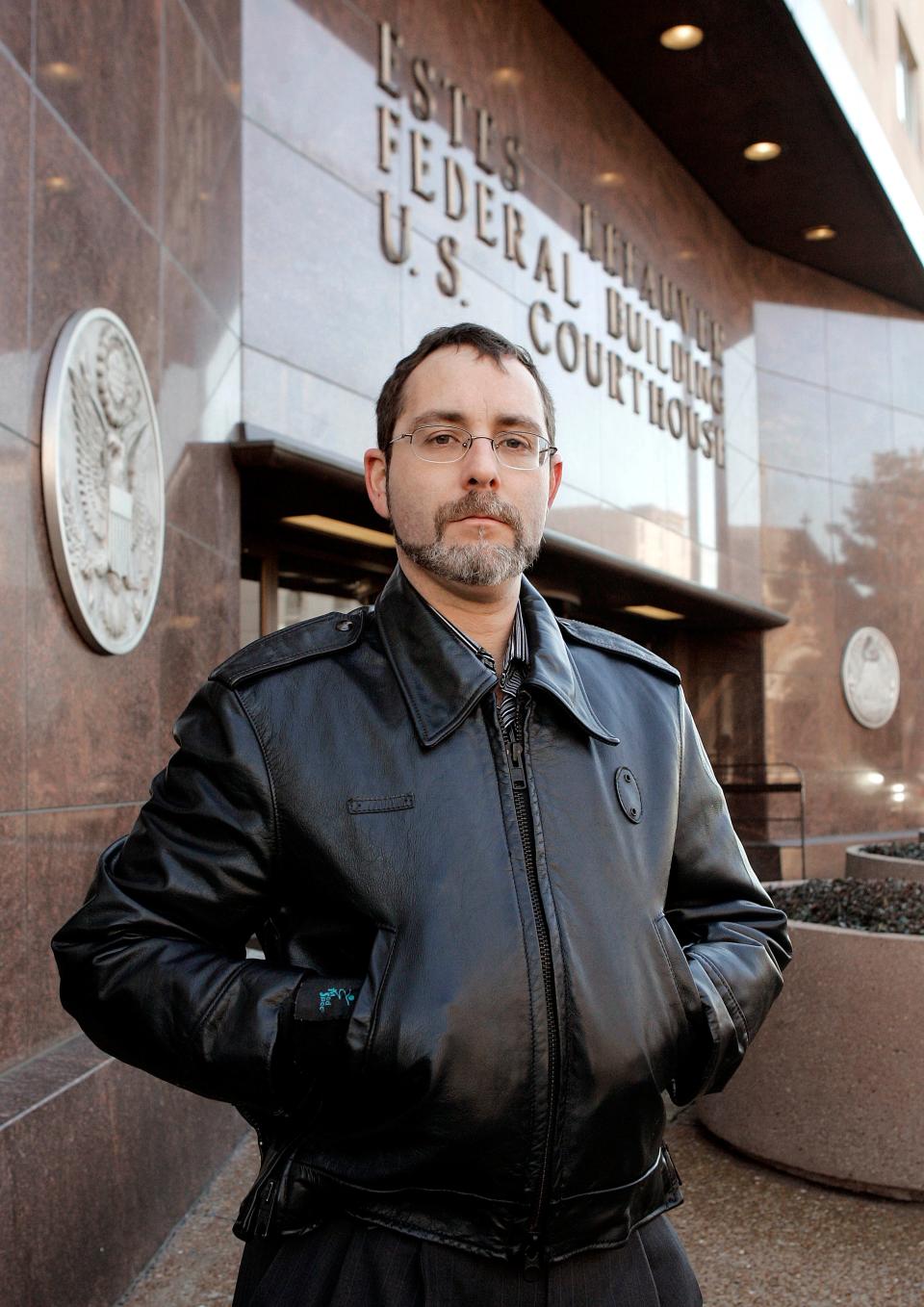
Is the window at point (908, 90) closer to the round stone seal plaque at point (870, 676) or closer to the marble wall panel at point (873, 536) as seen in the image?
the marble wall panel at point (873, 536)

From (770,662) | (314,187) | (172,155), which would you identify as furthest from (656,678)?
(770,662)

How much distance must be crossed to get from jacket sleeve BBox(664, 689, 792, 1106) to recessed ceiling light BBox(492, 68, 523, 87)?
31.0 feet

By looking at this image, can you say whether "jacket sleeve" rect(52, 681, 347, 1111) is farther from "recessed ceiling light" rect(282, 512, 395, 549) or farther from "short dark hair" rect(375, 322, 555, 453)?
"recessed ceiling light" rect(282, 512, 395, 549)

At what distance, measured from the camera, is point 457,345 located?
1.85 m

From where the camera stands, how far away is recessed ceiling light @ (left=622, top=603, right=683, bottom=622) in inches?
576

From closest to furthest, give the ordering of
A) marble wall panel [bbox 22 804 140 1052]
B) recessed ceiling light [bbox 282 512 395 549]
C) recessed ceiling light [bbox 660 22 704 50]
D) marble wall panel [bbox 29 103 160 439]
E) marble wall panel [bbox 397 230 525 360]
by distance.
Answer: marble wall panel [bbox 22 804 140 1052], marble wall panel [bbox 29 103 160 439], marble wall panel [bbox 397 230 525 360], recessed ceiling light [bbox 282 512 395 549], recessed ceiling light [bbox 660 22 704 50]

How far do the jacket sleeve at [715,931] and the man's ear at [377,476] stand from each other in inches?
23.4

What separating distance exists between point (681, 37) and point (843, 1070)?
1042cm

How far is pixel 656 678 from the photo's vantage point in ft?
6.63

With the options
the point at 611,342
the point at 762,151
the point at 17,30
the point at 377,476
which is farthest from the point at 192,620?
the point at 762,151

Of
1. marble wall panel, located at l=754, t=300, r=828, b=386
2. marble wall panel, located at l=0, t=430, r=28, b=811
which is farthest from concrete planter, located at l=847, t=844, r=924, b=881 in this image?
marble wall panel, located at l=754, t=300, r=828, b=386

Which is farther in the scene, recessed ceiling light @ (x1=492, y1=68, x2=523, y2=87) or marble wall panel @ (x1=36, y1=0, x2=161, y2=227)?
recessed ceiling light @ (x1=492, y1=68, x2=523, y2=87)

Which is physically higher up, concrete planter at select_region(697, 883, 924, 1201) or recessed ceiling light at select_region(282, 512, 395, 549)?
recessed ceiling light at select_region(282, 512, 395, 549)

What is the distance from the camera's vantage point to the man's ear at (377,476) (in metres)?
1.96
